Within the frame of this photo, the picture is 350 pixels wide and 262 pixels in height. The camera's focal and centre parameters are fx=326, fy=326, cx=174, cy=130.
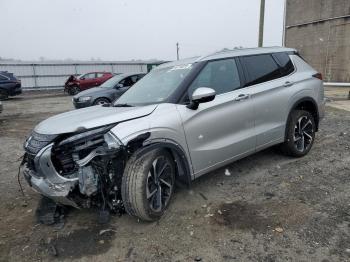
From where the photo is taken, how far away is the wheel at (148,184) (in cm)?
319

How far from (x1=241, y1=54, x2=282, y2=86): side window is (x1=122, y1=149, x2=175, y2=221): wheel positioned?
1.76 metres

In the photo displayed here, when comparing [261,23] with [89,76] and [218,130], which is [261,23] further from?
[218,130]

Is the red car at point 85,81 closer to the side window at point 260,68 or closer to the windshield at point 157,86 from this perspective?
the windshield at point 157,86

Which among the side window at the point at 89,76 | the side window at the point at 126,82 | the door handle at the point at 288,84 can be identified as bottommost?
the side window at the point at 89,76

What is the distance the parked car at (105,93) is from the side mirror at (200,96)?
7288 mm

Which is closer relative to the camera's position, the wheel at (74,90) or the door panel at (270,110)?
the door panel at (270,110)

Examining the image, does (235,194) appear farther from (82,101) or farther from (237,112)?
(82,101)

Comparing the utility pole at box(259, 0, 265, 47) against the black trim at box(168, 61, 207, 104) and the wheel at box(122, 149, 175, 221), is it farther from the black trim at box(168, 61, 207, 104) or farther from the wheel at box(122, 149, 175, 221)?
the wheel at box(122, 149, 175, 221)

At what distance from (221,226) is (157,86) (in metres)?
1.92

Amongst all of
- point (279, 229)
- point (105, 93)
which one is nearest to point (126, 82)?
point (105, 93)

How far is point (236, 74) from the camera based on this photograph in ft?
14.4

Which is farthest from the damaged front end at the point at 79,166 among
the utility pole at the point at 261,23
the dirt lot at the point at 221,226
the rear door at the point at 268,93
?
the utility pole at the point at 261,23

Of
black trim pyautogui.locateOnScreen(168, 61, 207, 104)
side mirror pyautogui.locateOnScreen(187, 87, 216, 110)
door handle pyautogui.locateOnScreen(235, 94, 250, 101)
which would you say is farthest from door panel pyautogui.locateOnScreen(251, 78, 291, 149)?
side mirror pyautogui.locateOnScreen(187, 87, 216, 110)

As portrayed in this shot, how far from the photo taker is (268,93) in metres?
4.59
